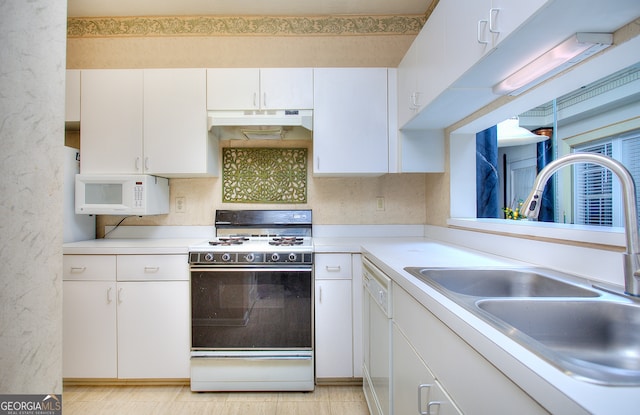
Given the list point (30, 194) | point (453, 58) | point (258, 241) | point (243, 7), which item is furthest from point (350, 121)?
point (30, 194)

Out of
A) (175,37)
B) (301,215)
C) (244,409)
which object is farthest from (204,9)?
(244,409)

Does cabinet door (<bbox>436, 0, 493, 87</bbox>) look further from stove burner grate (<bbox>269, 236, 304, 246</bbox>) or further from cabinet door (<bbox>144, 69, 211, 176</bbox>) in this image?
cabinet door (<bbox>144, 69, 211, 176</bbox>)

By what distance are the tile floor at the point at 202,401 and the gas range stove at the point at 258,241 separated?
0.84m

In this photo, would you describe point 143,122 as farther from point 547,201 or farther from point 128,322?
point 547,201

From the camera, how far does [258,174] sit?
254cm

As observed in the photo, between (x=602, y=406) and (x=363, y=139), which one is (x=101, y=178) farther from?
(x=602, y=406)

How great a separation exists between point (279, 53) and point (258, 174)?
1.04m

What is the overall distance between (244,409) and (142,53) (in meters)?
2.84

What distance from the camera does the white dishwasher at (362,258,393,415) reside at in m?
1.36

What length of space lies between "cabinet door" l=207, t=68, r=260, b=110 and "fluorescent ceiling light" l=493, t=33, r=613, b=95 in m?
1.56

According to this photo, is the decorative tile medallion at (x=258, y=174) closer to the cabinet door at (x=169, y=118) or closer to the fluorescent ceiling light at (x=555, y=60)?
the cabinet door at (x=169, y=118)

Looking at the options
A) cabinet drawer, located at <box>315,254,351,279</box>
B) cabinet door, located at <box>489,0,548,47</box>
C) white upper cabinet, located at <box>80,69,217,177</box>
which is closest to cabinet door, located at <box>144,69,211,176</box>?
white upper cabinet, located at <box>80,69,217,177</box>

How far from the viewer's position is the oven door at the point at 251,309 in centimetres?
194

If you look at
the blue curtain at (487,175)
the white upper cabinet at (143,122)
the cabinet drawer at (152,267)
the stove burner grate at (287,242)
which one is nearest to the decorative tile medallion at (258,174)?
the white upper cabinet at (143,122)
